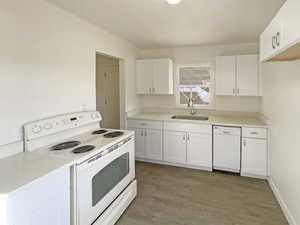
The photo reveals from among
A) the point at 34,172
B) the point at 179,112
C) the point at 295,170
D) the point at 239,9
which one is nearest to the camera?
the point at 34,172

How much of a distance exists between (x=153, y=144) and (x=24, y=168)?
2491 millimetres

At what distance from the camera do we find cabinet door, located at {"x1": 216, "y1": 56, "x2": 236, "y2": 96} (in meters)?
3.48

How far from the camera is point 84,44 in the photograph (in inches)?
101

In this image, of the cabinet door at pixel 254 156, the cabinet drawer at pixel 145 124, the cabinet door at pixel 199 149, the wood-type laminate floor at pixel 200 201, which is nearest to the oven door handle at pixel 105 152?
the wood-type laminate floor at pixel 200 201

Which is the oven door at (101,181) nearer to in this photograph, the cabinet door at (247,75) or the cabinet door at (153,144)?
the cabinet door at (153,144)

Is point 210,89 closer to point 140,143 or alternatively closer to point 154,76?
point 154,76

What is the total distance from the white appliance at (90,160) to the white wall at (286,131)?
5.75ft

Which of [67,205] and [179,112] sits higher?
[179,112]

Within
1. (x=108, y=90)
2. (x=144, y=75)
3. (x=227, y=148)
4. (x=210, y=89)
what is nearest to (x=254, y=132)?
(x=227, y=148)

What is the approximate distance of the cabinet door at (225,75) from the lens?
3.48 metres

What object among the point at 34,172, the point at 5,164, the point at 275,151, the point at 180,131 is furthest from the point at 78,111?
the point at 275,151

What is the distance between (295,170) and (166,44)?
9.68 ft

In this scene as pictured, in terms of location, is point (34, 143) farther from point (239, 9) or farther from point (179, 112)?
point (179, 112)

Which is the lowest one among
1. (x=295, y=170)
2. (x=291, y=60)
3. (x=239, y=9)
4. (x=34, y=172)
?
(x=295, y=170)
